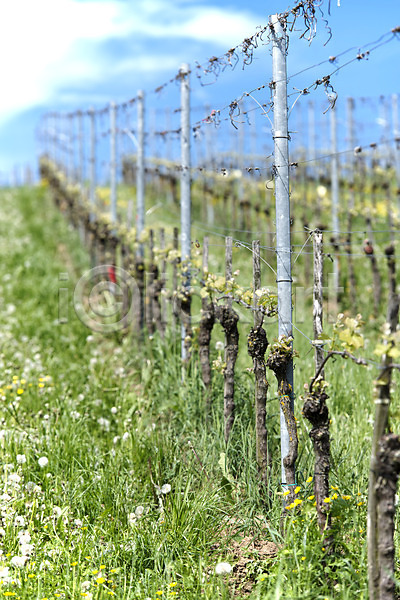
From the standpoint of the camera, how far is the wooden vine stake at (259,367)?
3631mm

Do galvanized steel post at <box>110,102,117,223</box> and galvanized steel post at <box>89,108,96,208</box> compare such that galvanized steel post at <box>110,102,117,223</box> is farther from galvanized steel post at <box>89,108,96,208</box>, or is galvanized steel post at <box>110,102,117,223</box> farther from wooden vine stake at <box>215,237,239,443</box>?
Result: wooden vine stake at <box>215,237,239,443</box>

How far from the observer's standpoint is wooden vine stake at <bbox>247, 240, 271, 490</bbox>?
363 cm

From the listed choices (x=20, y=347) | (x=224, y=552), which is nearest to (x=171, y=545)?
(x=224, y=552)

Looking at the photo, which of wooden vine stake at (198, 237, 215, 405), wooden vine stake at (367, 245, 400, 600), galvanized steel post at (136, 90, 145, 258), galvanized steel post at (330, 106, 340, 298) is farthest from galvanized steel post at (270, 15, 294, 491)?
galvanized steel post at (330, 106, 340, 298)

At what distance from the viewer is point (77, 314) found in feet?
29.0

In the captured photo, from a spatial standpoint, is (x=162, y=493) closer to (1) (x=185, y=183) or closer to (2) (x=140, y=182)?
(1) (x=185, y=183)

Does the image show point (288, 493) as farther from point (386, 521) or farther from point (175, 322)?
point (175, 322)

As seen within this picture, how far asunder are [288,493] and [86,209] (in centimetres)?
1142

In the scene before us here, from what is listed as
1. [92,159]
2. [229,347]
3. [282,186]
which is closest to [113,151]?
[92,159]

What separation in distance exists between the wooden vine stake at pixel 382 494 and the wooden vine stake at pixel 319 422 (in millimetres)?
453

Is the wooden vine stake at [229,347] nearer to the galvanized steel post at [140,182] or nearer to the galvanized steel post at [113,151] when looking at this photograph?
the galvanized steel post at [140,182]

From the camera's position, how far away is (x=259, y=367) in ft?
12.1

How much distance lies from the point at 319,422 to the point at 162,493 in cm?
132

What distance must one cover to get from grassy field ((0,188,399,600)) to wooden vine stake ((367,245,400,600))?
0.11 m
